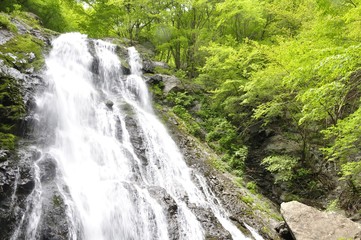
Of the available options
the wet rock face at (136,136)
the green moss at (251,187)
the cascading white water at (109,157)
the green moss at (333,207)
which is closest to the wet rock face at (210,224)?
the cascading white water at (109,157)

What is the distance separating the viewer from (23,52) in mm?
11844

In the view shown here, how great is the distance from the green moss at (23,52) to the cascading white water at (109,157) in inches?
23.0

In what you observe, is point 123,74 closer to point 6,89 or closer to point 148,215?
point 6,89

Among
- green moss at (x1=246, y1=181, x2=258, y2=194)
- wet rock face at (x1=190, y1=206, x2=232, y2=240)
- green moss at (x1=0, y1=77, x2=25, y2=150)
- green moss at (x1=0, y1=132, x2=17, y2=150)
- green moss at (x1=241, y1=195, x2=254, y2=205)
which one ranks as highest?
green moss at (x1=0, y1=77, x2=25, y2=150)

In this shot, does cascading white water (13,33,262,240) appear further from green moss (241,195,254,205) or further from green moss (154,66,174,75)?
green moss (154,66,174,75)

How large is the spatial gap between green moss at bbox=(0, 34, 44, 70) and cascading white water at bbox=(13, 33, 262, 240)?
1.92 feet

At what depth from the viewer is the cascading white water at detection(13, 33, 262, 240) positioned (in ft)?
22.5

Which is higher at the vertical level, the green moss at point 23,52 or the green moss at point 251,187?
the green moss at point 23,52

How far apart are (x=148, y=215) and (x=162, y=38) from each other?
1316 centimetres

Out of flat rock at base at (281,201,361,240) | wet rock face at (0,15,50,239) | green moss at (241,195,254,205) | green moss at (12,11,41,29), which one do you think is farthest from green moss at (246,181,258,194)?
green moss at (12,11,41,29)

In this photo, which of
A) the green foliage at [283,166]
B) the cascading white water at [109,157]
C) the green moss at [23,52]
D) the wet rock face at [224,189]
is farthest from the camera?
the green foliage at [283,166]

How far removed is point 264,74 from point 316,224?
5.54m

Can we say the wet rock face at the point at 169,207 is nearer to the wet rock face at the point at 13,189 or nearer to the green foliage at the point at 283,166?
the wet rock face at the point at 13,189

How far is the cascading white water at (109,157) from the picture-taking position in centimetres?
686
